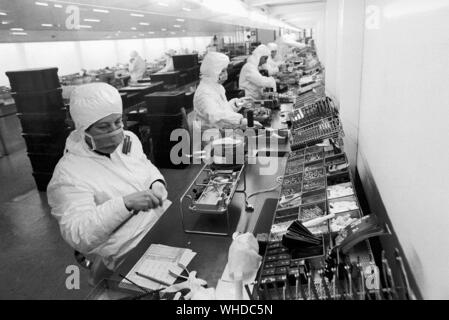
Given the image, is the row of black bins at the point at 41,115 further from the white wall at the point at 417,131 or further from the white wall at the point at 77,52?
the white wall at the point at 417,131

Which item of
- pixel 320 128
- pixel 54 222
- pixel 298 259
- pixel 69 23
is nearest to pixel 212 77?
pixel 69 23

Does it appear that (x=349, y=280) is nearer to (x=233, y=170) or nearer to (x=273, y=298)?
(x=273, y=298)

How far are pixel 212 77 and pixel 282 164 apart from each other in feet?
6.51

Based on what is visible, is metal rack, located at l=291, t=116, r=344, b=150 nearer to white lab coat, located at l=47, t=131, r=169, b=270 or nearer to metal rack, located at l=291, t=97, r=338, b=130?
metal rack, located at l=291, t=97, r=338, b=130

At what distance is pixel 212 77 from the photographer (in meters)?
3.85

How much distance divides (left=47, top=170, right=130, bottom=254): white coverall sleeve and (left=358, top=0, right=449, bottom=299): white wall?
1156 millimetres

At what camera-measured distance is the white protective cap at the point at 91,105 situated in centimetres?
158

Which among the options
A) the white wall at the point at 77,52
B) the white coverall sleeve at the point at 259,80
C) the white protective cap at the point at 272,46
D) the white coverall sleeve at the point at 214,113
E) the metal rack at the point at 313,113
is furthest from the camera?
the white protective cap at the point at 272,46

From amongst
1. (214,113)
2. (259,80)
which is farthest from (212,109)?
(259,80)

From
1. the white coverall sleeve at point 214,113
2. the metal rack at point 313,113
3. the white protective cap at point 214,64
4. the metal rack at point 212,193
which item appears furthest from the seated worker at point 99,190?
the white protective cap at point 214,64

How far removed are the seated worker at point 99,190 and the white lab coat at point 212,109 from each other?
6.00 ft

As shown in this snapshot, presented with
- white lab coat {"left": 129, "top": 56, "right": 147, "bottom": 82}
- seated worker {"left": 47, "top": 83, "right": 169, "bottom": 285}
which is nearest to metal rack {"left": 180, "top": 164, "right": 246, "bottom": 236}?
seated worker {"left": 47, "top": 83, "right": 169, "bottom": 285}

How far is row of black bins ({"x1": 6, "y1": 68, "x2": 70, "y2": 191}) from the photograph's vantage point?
12.6 feet
